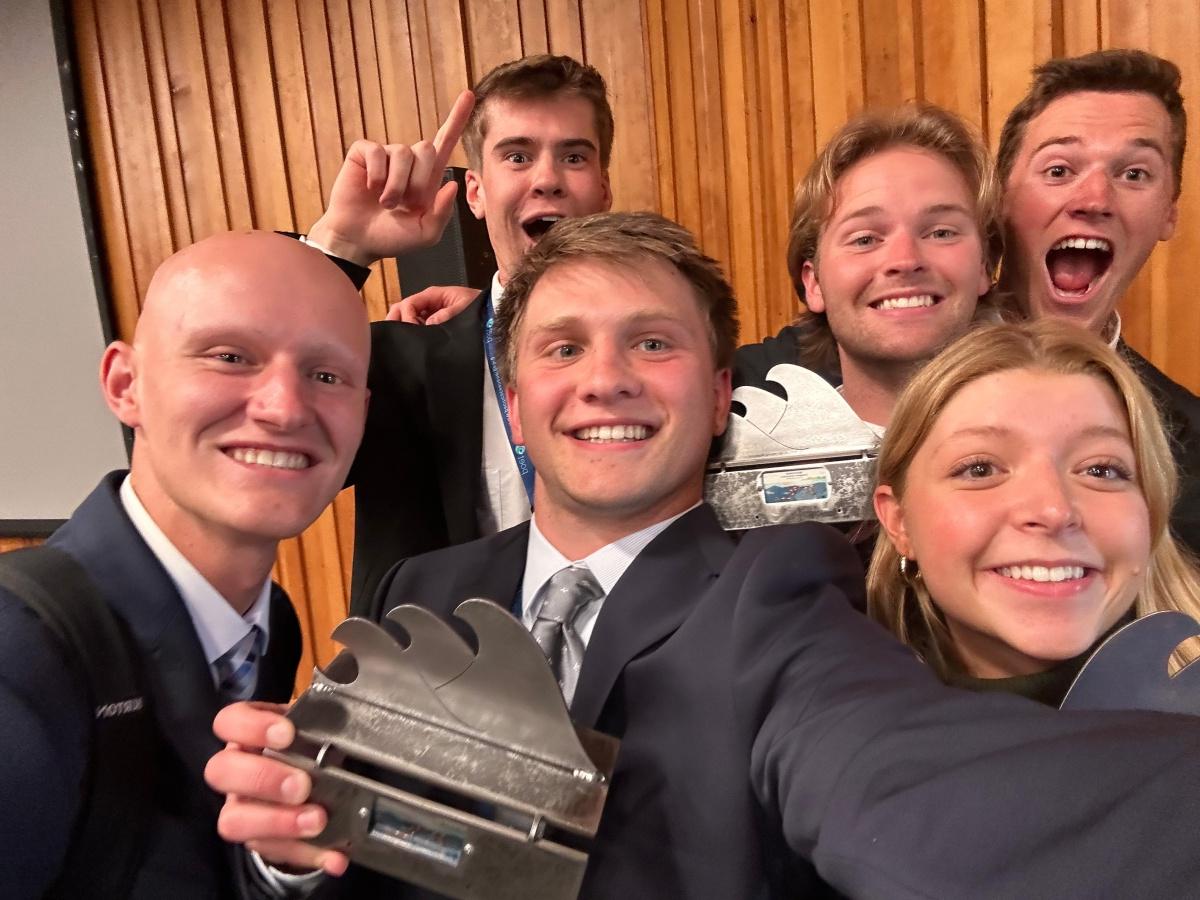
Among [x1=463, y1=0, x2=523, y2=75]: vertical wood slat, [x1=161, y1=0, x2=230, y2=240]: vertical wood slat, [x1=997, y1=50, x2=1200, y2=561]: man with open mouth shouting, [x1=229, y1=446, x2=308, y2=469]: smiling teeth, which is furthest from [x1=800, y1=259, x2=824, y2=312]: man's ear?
[x1=161, y1=0, x2=230, y2=240]: vertical wood slat

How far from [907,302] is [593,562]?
0.68m

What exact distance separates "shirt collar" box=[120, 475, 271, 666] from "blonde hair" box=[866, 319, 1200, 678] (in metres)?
0.83

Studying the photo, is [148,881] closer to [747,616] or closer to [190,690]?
[190,690]

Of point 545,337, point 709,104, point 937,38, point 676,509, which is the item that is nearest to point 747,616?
point 676,509

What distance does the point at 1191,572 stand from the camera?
116cm

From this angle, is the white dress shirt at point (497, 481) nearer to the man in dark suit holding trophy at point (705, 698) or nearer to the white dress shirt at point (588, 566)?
the man in dark suit holding trophy at point (705, 698)

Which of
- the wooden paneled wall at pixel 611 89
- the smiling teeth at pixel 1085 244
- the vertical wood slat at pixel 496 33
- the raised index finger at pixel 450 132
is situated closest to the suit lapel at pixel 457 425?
the raised index finger at pixel 450 132

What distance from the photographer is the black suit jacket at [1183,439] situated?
4.46ft

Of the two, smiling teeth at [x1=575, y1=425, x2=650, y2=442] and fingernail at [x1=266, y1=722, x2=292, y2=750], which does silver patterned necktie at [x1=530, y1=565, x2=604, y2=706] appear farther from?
fingernail at [x1=266, y1=722, x2=292, y2=750]

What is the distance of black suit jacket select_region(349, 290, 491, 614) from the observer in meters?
1.73

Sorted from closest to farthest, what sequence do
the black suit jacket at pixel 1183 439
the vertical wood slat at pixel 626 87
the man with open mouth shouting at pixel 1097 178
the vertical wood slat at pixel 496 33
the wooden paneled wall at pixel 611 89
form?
the black suit jacket at pixel 1183 439 → the man with open mouth shouting at pixel 1097 178 → the wooden paneled wall at pixel 611 89 → the vertical wood slat at pixel 626 87 → the vertical wood slat at pixel 496 33

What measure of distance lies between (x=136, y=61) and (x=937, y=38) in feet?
10.4

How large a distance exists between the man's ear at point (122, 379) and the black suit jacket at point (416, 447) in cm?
63

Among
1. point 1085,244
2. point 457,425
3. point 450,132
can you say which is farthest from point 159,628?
point 1085,244
